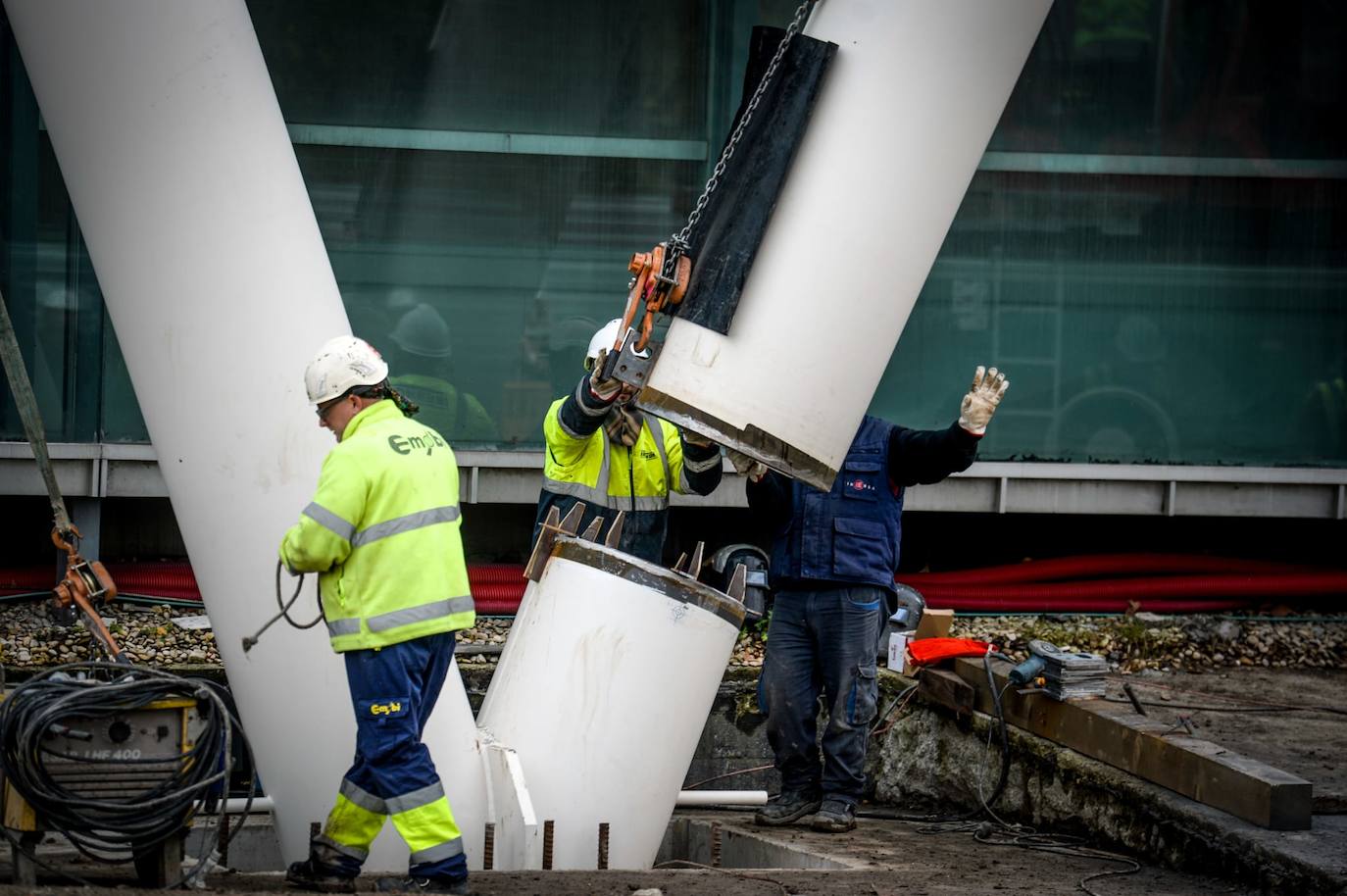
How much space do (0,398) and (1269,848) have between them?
22.9 feet

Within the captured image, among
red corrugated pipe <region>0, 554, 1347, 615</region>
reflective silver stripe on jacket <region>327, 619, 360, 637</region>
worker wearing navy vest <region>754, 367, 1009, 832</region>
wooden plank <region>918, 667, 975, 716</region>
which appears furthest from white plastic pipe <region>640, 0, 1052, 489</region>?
red corrugated pipe <region>0, 554, 1347, 615</region>

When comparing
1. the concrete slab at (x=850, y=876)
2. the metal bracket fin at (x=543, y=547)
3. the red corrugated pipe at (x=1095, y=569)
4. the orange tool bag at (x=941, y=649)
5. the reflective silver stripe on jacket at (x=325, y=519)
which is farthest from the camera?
the red corrugated pipe at (x=1095, y=569)

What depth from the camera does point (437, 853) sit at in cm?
487

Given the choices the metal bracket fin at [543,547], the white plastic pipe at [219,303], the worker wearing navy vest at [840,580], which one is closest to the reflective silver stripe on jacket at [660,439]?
the worker wearing navy vest at [840,580]

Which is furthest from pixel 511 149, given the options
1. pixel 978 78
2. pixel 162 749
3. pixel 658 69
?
pixel 162 749

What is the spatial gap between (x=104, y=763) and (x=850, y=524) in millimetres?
3177

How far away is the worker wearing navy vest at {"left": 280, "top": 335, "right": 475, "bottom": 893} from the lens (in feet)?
16.0

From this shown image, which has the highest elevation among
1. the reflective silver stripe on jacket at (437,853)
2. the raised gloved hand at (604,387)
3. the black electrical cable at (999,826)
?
the raised gloved hand at (604,387)

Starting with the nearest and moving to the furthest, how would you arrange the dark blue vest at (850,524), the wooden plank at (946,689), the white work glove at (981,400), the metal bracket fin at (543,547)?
the metal bracket fin at (543,547) → the white work glove at (981,400) → the dark blue vest at (850,524) → the wooden plank at (946,689)

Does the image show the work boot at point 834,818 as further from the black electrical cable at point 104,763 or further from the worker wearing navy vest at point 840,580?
the black electrical cable at point 104,763

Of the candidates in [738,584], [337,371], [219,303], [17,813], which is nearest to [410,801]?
[17,813]

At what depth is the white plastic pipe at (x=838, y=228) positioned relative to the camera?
17.3ft

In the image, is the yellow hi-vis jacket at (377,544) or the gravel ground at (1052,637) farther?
the gravel ground at (1052,637)

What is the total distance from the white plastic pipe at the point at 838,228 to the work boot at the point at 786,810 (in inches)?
80.6
